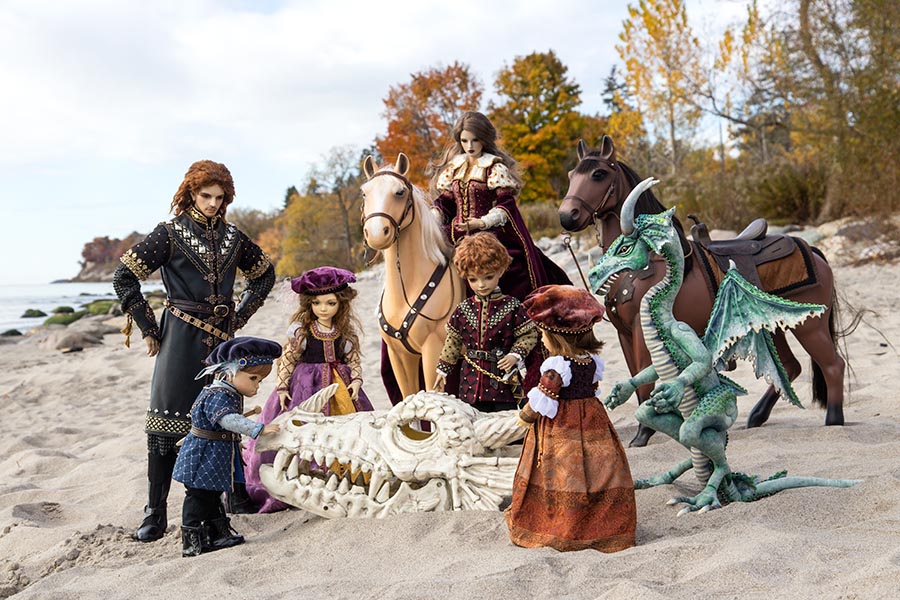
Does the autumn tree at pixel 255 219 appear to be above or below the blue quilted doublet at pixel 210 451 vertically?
above

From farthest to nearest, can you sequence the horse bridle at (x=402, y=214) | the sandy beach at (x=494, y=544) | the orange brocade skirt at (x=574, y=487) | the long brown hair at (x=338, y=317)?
the long brown hair at (x=338, y=317) < the horse bridle at (x=402, y=214) < the orange brocade skirt at (x=574, y=487) < the sandy beach at (x=494, y=544)

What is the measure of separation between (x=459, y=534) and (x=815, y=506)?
1586mm

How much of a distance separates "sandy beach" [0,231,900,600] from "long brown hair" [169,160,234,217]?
1.82 meters

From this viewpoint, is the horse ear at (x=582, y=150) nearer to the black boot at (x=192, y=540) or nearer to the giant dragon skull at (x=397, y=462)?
the giant dragon skull at (x=397, y=462)

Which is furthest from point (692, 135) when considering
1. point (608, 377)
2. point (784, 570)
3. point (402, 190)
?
point (784, 570)

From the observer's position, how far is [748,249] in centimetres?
536

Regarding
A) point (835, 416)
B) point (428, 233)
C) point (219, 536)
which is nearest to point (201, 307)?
point (219, 536)

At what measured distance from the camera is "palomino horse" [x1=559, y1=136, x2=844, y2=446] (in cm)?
492

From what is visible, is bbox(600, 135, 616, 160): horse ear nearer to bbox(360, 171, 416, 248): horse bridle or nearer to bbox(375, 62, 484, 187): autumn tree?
bbox(360, 171, 416, 248): horse bridle

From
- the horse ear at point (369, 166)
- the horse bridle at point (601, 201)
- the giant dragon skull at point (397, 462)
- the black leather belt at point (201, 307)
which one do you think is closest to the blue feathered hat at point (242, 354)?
the giant dragon skull at point (397, 462)

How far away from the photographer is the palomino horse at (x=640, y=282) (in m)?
4.92

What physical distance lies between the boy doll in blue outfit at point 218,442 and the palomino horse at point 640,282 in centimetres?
222

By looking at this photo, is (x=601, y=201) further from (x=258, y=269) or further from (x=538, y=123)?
(x=538, y=123)

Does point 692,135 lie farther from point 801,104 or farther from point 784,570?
point 784,570
